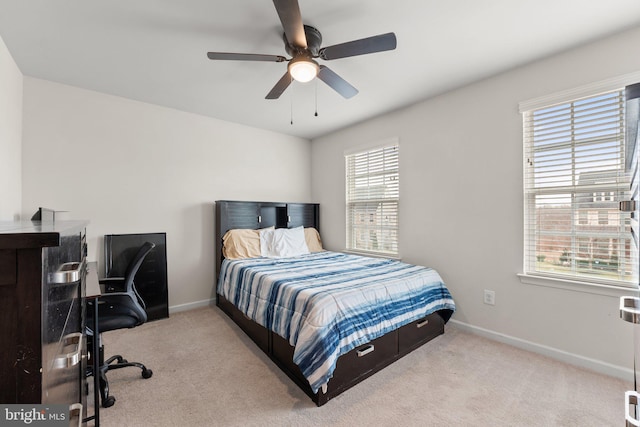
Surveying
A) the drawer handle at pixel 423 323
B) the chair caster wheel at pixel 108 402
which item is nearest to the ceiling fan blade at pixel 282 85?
the drawer handle at pixel 423 323

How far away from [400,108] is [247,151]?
2.23 metres

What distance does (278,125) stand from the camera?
13.5 ft

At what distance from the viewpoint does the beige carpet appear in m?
1.68

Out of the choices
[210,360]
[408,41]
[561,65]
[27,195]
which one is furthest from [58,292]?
[561,65]

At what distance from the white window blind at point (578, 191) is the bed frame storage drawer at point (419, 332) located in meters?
0.97

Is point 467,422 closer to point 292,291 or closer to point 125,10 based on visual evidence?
point 292,291

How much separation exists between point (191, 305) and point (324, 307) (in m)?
2.47

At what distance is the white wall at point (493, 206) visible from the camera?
215cm

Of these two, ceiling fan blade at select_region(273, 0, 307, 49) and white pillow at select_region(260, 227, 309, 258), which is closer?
ceiling fan blade at select_region(273, 0, 307, 49)

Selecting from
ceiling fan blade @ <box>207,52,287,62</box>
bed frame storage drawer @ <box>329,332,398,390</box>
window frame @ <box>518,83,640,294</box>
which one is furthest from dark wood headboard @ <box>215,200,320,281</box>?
window frame @ <box>518,83,640,294</box>

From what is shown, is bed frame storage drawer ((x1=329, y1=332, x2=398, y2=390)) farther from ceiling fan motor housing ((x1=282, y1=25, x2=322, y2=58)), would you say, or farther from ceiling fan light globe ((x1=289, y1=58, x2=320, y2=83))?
ceiling fan motor housing ((x1=282, y1=25, x2=322, y2=58))

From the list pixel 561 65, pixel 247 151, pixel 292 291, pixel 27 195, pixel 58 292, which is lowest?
pixel 292 291

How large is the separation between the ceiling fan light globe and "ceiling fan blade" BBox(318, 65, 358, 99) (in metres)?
0.12

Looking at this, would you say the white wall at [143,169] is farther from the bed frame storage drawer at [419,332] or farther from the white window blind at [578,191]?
the white window blind at [578,191]
